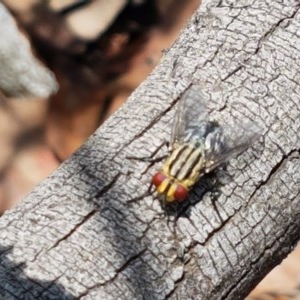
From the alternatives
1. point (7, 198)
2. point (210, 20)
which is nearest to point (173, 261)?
point (210, 20)

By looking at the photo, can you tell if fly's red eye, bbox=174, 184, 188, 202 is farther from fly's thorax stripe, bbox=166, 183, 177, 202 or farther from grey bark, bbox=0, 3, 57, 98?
grey bark, bbox=0, 3, 57, 98

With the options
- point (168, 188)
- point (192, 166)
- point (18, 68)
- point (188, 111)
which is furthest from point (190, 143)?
point (18, 68)

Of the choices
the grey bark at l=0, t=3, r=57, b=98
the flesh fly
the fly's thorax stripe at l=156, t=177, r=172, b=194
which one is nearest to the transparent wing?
the flesh fly

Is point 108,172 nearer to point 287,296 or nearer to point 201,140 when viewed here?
point 201,140

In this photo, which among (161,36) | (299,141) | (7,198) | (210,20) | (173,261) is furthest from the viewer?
(161,36)

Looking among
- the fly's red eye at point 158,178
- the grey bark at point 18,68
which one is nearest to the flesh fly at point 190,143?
the fly's red eye at point 158,178

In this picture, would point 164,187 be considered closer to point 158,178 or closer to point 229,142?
point 158,178

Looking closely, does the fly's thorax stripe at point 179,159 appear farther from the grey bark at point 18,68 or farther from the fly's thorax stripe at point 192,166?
the grey bark at point 18,68
